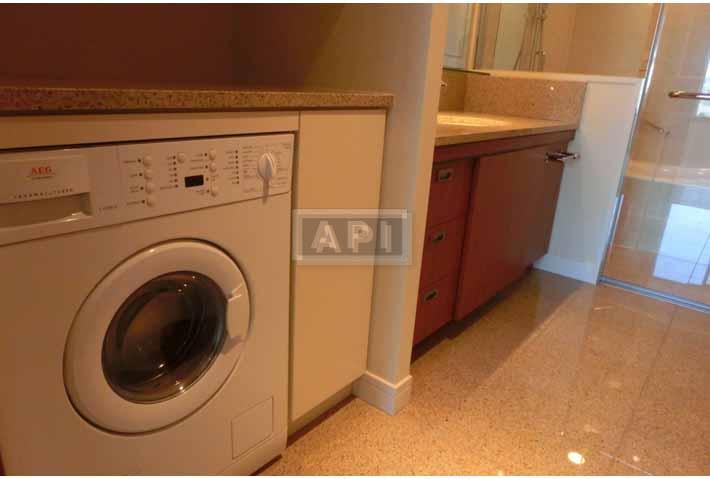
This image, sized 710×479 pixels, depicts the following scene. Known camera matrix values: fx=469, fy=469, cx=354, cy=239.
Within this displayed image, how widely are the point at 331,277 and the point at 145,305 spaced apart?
0.49 metres

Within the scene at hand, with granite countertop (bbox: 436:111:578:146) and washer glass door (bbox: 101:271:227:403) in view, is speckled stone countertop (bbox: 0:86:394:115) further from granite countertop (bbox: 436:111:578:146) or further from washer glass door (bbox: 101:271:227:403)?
granite countertop (bbox: 436:111:578:146)

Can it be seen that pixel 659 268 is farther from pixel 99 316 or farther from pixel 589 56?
pixel 99 316

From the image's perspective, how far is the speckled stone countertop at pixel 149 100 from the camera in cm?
65

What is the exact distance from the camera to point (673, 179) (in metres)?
2.67

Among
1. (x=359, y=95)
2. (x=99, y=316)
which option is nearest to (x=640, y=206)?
(x=359, y=95)

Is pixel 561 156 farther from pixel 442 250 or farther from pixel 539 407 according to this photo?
pixel 539 407

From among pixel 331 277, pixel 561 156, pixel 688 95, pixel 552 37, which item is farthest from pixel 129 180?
pixel 552 37

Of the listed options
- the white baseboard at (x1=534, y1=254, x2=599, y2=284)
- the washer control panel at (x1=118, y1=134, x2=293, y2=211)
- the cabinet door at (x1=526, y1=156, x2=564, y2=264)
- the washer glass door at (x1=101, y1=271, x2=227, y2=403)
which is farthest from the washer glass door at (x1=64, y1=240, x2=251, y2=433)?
the white baseboard at (x1=534, y1=254, x2=599, y2=284)

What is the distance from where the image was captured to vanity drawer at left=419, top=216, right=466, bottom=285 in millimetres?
1604

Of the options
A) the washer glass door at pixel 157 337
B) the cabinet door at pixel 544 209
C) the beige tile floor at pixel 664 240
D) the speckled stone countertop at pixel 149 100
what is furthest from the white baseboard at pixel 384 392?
the beige tile floor at pixel 664 240

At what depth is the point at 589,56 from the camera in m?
3.83

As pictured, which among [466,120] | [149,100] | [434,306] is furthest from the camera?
[466,120]

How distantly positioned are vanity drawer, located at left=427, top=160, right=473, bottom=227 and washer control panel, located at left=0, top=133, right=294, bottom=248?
0.63 meters

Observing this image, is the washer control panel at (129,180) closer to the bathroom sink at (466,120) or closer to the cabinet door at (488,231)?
the cabinet door at (488,231)
